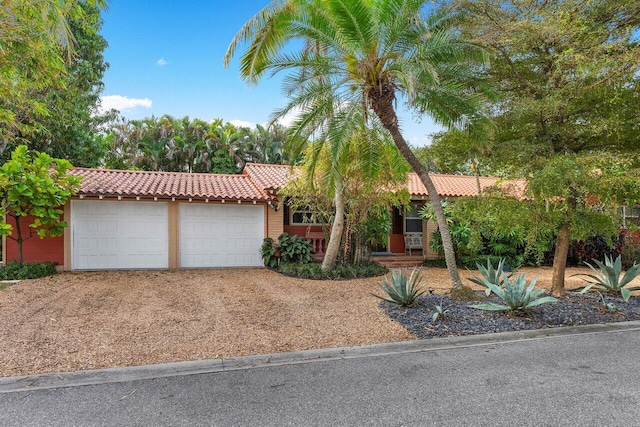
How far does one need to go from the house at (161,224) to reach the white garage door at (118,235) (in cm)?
3

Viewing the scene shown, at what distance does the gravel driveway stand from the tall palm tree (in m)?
2.84

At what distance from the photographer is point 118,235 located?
40.3 ft

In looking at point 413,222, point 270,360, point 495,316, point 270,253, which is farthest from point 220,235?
point 495,316

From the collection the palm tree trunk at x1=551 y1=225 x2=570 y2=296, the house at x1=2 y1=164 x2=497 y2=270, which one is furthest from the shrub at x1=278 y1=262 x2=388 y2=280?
the palm tree trunk at x1=551 y1=225 x2=570 y2=296

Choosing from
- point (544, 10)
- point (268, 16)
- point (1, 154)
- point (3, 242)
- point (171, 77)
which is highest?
point (171, 77)

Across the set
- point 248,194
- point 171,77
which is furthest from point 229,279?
point 171,77

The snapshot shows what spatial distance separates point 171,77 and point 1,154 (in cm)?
727

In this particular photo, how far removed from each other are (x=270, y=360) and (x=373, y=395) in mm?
1507

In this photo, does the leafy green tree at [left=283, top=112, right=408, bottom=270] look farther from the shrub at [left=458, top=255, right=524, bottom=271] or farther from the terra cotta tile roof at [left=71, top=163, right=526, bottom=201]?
the shrub at [left=458, top=255, right=524, bottom=271]

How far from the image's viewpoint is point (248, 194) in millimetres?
13195

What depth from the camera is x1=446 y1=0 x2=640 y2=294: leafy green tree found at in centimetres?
664

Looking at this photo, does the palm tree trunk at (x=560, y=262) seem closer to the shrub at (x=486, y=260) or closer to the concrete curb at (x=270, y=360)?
the concrete curb at (x=270, y=360)

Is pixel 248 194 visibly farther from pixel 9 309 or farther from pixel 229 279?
pixel 9 309

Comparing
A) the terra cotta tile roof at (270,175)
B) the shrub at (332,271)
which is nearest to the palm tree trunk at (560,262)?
the shrub at (332,271)
